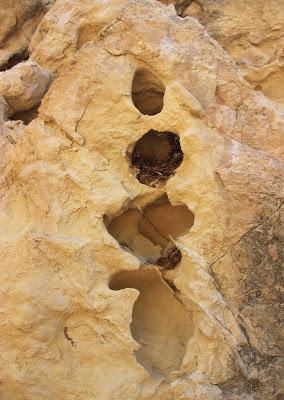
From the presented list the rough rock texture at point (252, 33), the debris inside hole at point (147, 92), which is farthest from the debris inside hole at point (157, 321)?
the rough rock texture at point (252, 33)

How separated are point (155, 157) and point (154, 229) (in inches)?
18.8

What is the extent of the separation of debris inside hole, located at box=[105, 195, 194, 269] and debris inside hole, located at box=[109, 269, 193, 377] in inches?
5.8

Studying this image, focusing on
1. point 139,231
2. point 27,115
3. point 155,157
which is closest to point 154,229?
point 139,231

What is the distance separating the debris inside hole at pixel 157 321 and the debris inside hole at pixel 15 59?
228 centimetres

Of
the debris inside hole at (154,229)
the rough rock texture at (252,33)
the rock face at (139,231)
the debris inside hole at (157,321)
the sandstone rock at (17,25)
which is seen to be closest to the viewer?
the rock face at (139,231)

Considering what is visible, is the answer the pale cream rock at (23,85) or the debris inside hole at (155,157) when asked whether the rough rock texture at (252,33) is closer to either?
the debris inside hole at (155,157)

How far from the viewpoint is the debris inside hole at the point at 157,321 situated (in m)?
3.28

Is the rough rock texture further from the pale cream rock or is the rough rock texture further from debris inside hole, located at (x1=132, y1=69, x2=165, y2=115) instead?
the pale cream rock

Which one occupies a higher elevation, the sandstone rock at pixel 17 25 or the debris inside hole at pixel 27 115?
the sandstone rock at pixel 17 25

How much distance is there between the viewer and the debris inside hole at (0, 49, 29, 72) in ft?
15.0

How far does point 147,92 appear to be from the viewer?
3623mm

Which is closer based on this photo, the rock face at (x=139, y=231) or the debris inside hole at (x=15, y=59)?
the rock face at (x=139, y=231)

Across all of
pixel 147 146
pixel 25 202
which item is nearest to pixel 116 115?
pixel 147 146

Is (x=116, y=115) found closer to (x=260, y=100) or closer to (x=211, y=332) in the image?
(x=260, y=100)
